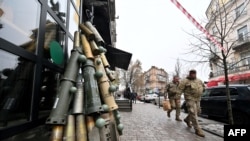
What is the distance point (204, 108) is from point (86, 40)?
900 centimetres

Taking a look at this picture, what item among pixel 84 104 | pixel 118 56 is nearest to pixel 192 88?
pixel 118 56

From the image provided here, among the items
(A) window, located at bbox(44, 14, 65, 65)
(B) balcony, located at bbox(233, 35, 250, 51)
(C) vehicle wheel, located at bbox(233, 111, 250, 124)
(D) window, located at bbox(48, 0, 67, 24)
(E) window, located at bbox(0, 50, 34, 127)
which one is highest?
(B) balcony, located at bbox(233, 35, 250, 51)

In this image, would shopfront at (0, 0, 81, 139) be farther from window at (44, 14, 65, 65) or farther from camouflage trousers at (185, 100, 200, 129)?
camouflage trousers at (185, 100, 200, 129)

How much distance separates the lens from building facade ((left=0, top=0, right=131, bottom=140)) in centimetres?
232

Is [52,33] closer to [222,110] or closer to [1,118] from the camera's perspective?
[1,118]

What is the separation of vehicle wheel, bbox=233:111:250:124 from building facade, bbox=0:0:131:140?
23.7ft

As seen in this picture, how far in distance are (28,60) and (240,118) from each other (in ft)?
26.6

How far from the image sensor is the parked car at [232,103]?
798cm

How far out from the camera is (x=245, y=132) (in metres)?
3.65

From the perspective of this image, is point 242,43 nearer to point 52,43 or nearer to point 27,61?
point 52,43

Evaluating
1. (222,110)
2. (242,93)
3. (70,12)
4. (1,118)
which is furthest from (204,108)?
(1,118)

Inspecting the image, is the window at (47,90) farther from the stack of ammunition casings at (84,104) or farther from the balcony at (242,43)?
the balcony at (242,43)

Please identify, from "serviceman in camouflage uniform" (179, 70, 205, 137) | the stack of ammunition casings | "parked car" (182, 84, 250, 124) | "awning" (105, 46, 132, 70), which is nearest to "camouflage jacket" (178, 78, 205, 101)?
"serviceman in camouflage uniform" (179, 70, 205, 137)

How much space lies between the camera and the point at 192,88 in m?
6.71
